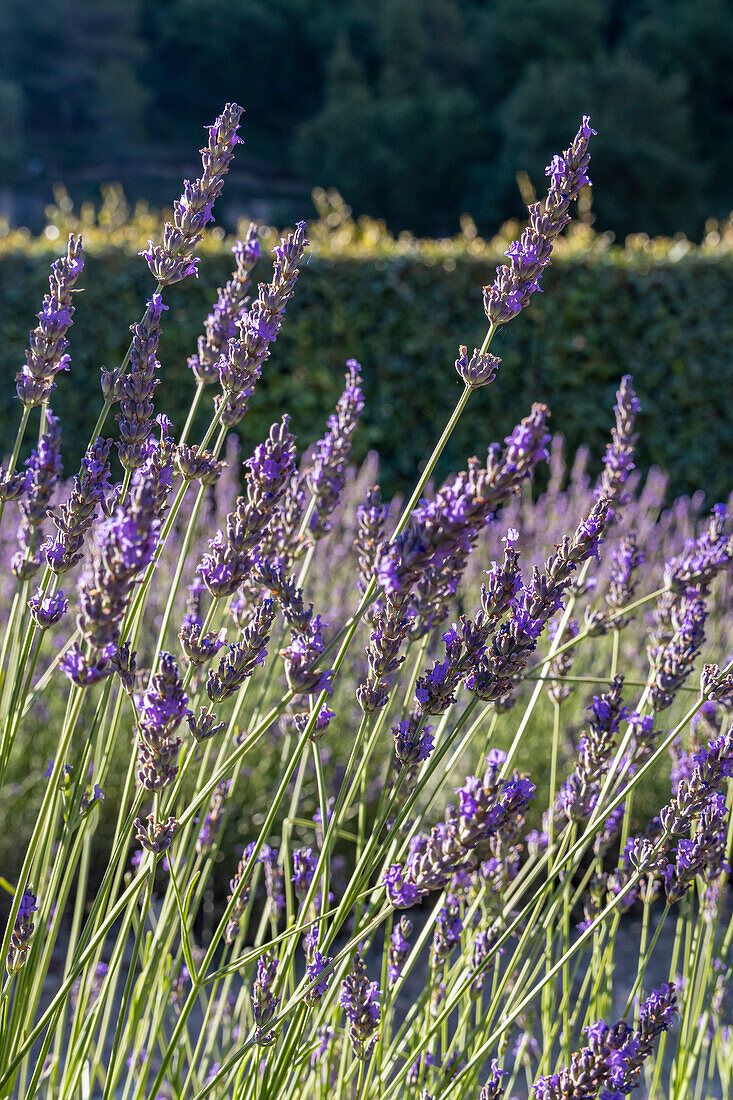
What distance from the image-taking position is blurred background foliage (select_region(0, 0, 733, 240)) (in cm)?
2294

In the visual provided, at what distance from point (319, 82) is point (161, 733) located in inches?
1416

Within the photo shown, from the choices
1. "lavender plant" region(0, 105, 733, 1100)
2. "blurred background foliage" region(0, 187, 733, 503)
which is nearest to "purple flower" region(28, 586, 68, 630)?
"lavender plant" region(0, 105, 733, 1100)

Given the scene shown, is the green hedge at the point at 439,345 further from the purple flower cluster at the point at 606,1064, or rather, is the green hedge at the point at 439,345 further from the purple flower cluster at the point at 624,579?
the purple flower cluster at the point at 606,1064

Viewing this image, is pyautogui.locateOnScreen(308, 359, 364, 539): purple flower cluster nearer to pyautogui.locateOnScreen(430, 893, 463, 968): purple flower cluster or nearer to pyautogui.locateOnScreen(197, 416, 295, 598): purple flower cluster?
pyautogui.locateOnScreen(197, 416, 295, 598): purple flower cluster

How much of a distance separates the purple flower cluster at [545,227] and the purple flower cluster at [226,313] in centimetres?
34

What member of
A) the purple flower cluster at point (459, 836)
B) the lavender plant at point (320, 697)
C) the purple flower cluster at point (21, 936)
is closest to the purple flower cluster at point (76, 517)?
the lavender plant at point (320, 697)

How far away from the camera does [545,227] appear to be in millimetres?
1046

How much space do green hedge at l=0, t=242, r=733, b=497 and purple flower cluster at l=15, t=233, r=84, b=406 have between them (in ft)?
18.1

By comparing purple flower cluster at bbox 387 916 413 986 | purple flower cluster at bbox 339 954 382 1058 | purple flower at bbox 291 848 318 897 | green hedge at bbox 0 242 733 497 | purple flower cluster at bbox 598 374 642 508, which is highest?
green hedge at bbox 0 242 733 497

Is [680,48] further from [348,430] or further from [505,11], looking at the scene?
[348,430]

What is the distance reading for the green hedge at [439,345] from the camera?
268 inches

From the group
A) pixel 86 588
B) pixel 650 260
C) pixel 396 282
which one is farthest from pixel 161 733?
pixel 650 260

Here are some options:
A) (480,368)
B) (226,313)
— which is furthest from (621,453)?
(226,313)

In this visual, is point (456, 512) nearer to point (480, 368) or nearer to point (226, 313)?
point (480, 368)
